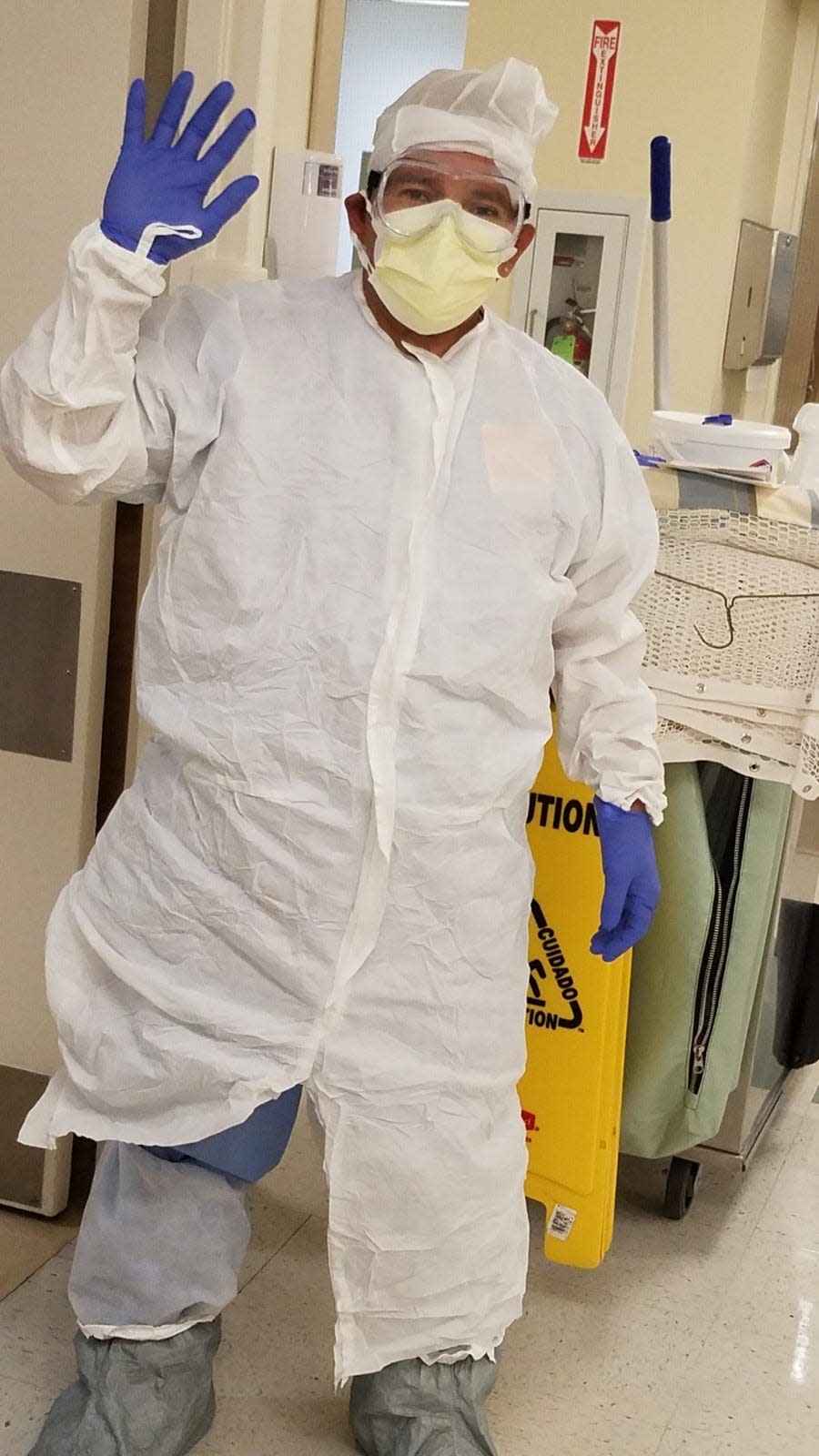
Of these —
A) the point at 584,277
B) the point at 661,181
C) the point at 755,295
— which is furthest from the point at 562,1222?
the point at 755,295

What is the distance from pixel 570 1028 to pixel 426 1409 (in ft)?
1.59

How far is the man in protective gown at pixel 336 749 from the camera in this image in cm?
144

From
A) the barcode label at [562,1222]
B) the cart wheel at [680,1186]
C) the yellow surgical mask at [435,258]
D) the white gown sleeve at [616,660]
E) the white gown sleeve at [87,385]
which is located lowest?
the cart wheel at [680,1186]

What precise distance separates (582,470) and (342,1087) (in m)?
0.68

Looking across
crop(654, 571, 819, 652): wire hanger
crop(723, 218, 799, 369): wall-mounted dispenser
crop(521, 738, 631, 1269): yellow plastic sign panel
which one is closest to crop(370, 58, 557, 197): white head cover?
crop(654, 571, 819, 652): wire hanger

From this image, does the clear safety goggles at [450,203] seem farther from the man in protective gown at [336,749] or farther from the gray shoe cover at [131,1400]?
the gray shoe cover at [131,1400]

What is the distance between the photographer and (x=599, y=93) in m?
3.41

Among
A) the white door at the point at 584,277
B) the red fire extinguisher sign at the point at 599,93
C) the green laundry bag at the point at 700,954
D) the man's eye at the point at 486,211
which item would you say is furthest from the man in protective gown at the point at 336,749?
the red fire extinguisher sign at the point at 599,93

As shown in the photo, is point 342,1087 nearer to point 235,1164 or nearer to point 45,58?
point 235,1164

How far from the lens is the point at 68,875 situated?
1.94 metres

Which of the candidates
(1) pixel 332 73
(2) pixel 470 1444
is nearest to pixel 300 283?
(1) pixel 332 73

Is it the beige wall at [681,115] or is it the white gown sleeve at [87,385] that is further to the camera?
the beige wall at [681,115]

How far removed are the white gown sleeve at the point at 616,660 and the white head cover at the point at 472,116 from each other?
0.30m

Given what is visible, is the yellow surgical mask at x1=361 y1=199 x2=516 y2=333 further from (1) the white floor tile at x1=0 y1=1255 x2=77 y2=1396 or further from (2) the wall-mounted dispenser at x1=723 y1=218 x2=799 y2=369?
(2) the wall-mounted dispenser at x1=723 y1=218 x2=799 y2=369
